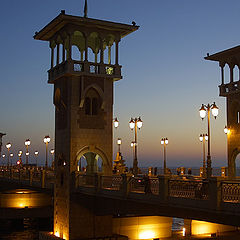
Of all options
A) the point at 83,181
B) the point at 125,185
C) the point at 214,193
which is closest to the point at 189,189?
the point at 214,193

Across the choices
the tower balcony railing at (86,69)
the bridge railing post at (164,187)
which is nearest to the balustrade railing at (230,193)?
the bridge railing post at (164,187)

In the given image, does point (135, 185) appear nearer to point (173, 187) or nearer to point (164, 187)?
point (173, 187)

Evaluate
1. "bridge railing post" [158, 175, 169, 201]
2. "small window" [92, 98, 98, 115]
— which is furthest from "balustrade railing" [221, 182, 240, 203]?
"small window" [92, 98, 98, 115]

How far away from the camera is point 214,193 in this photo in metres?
17.7

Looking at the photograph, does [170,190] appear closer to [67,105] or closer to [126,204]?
[126,204]

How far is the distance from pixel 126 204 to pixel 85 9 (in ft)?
50.2

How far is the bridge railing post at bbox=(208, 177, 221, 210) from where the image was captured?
1758cm

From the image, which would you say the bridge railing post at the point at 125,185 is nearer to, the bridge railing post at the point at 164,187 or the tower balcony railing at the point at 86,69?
the bridge railing post at the point at 164,187

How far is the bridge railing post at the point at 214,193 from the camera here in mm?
17578

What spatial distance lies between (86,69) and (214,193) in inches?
621

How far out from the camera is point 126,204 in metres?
24.7

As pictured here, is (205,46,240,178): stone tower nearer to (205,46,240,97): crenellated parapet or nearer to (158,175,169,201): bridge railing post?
(205,46,240,97): crenellated parapet

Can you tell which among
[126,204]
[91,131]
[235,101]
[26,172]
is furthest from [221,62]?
[26,172]

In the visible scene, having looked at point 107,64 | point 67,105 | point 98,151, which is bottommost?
point 98,151
